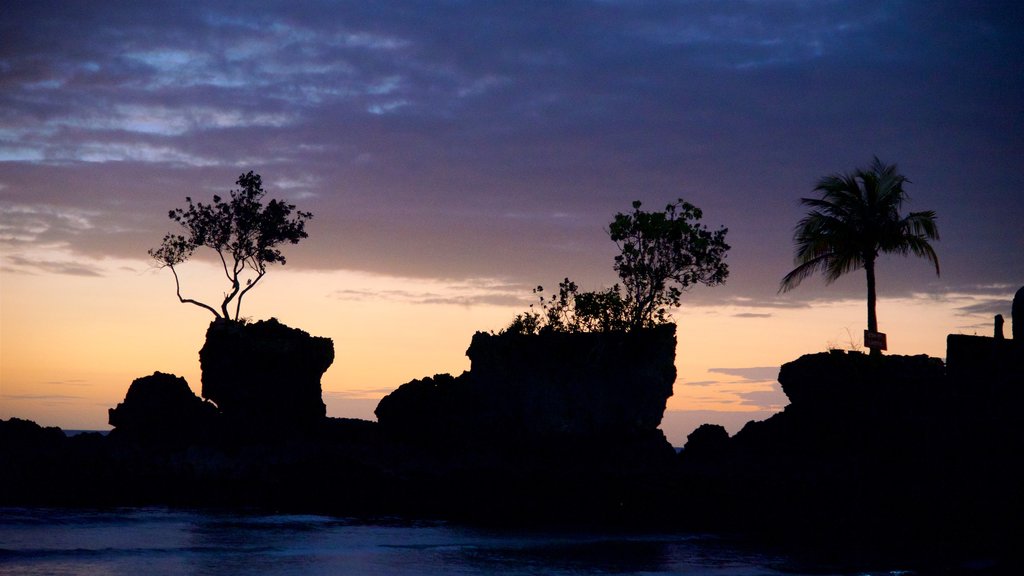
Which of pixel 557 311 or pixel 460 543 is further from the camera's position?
pixel 557 311

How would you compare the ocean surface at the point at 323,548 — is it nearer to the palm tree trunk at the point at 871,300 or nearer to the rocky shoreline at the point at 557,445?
the rocky shoreline at the point at 557,445

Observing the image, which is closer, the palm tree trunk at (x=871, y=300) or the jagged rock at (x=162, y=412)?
the palm tree trunk at (x=871, y=300)

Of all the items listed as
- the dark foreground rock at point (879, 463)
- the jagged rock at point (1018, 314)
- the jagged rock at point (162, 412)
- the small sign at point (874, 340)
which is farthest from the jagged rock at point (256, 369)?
the jagged rock at point (1018, 314)

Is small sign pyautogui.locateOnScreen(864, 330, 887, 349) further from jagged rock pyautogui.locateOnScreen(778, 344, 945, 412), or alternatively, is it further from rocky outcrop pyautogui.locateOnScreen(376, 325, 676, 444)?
rocky outcrop pyautogui.locateOnScreen(376, 325, 676, 444)

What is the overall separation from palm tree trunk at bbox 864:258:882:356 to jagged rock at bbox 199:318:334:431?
2243 cm

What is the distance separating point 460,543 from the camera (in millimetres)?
32969

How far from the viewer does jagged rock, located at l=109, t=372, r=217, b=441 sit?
41.2 m

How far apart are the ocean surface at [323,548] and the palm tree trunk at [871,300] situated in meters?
9.71

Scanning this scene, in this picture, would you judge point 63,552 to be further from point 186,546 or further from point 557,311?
point 557,311

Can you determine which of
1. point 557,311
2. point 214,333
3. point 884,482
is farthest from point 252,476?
point 884,482

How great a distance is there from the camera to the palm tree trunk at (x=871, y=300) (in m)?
37.1

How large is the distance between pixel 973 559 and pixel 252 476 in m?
26.4

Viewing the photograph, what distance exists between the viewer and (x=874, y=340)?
3528 cm

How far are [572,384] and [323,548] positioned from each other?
39.5ft
